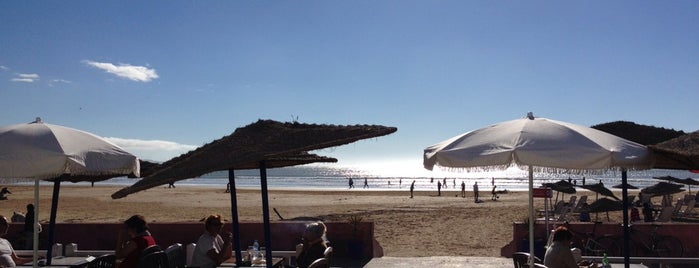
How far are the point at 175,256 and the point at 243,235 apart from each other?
16.3 ft

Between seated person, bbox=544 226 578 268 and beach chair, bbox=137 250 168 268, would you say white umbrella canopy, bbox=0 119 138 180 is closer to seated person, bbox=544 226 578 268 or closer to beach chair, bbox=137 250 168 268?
beach chair, bbox=137 250 168 268

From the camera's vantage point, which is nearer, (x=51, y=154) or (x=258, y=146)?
(x=51, y=154)

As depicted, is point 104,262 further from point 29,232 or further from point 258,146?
point 29,232

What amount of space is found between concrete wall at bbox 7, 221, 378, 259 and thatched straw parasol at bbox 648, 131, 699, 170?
247 inches

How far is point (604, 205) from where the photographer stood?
11.2 m

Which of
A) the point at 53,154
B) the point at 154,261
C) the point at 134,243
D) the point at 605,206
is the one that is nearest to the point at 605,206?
the point at 605,206

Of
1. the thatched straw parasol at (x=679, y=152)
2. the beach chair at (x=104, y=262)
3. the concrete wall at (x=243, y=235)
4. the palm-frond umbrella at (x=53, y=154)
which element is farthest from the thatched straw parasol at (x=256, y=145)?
the concrete wall at (x=243, y=235)

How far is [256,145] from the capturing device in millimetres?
5672

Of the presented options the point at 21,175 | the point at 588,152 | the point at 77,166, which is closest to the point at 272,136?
the point at 77,166

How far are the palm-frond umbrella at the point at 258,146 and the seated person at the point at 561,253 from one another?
6.20 feet

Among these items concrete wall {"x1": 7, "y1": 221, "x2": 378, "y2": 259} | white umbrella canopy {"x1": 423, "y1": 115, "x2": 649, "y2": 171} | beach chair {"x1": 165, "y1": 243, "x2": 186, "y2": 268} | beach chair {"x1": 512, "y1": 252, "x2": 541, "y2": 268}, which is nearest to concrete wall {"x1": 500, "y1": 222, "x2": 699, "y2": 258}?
concrete wall {"x1": 7, "y1": 221, "x2": 378, "y2": 259}

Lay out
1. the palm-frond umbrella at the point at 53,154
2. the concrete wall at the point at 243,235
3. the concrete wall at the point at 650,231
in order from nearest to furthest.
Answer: the palm-frond umbrella at the point at 53,154 → the concrete wall at the point at 650,231 → the concrete wall at the point at 243,235

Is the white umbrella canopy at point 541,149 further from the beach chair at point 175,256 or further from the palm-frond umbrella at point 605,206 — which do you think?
the palm-frond umbrella at point 605,206

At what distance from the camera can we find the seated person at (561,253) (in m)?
5.55
